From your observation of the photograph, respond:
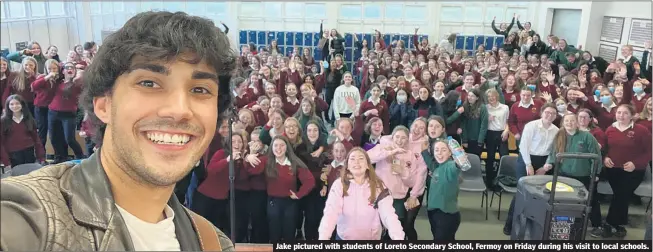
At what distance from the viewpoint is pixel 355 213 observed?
280 centimetres

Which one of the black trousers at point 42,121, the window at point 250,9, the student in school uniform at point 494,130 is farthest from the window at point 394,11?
the black trousers at point 42,121

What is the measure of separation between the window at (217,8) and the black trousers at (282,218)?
7421mm

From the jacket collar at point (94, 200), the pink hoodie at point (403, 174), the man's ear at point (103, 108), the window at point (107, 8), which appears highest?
the window at point (107, 8)

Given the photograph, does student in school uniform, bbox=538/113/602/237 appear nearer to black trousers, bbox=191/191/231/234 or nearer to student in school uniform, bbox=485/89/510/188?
student in school uniform, bbox=485/89/510/188

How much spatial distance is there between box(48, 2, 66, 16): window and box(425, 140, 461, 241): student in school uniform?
528 cm

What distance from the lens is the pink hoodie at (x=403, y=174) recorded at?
3.30 meters

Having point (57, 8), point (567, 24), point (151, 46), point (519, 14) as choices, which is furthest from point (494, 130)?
point (519, 14)

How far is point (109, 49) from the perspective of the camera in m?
0.72

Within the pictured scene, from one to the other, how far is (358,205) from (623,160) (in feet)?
7.90

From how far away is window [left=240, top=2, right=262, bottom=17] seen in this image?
11.2 metres

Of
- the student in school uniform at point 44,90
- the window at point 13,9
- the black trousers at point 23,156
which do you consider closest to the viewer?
the window at point 13,9

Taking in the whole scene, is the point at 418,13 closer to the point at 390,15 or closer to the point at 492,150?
the point at 390,15

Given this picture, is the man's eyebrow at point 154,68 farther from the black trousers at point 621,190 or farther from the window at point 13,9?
the black trousers at point 621,190

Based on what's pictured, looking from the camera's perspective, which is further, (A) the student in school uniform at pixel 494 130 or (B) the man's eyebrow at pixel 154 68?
(A) the student in school uniform at pixel 494 130
